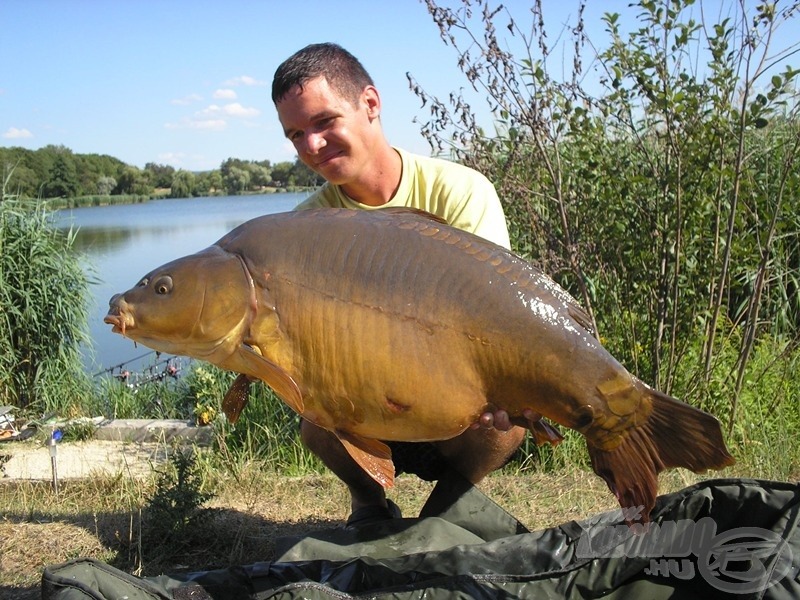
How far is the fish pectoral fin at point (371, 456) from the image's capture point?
1.75 metres

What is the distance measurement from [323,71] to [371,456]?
43.5 inches

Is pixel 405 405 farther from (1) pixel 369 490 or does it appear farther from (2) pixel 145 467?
(2) pixel 145 467

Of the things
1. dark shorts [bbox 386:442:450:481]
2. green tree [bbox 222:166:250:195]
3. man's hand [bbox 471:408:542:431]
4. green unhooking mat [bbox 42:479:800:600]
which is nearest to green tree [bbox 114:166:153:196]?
green tree [bbox 222:166:250:195]

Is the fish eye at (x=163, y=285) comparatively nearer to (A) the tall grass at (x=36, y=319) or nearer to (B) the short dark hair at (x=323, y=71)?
(B) the short dark hair at (x=323, y=71)

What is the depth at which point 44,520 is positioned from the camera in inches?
108

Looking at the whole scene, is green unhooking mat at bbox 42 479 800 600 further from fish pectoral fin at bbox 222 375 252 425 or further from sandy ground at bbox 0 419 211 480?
sandy ground at bbox 0 419 211 480

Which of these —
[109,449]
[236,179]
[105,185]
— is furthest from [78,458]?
[105,185]

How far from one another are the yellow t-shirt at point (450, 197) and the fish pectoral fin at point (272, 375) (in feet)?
2.79

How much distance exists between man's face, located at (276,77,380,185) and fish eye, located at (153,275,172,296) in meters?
0.71

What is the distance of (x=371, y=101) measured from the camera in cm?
238

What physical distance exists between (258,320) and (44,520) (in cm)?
162

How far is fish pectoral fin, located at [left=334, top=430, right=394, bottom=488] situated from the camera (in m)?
1.75

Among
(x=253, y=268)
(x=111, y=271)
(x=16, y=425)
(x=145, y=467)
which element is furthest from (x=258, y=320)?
(x=111, y=271)

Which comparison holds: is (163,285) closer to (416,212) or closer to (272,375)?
(272,375)
